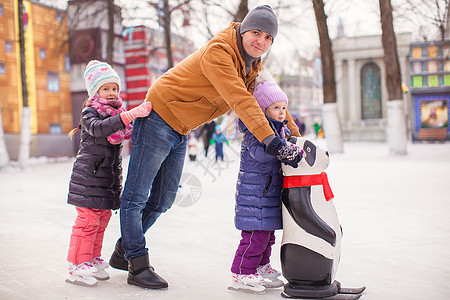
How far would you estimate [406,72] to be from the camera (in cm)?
2519

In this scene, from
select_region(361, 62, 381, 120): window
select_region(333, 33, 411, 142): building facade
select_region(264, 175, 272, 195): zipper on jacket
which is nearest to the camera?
select_region(264, 175, 272, 195): zipper on jacket

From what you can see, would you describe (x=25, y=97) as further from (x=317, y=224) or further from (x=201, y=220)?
(x=317, y=224)

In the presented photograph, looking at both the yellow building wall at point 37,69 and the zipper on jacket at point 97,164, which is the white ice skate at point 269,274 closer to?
the zipper on jacket at point 97,164

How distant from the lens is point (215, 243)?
366cm

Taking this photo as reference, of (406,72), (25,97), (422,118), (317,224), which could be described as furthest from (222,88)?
(406,72)

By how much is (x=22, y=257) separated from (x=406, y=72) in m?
25.5

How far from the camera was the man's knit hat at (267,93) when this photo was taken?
257 cm

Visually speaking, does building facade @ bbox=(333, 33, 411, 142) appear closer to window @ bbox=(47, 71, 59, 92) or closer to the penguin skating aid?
window @ bbox=(47, 71, 59, 92)

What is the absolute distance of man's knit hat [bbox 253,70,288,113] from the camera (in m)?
2.57

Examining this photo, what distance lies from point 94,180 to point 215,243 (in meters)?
1.31

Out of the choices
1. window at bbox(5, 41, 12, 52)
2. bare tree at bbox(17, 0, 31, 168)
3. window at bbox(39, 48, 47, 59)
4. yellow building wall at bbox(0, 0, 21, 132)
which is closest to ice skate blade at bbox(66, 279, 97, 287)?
bare tree at bbox(17, 0, 31, 168)

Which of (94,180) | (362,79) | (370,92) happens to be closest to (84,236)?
(94,180)

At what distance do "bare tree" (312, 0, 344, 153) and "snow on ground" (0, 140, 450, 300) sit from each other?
5439 millimetres

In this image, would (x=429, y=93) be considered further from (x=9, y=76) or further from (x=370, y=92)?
(x=9, y=76)
